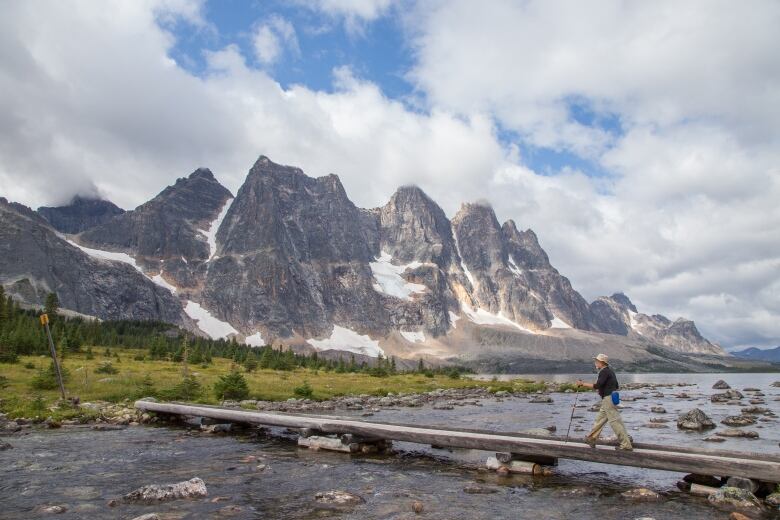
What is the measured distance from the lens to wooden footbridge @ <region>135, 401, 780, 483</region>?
49.0ft

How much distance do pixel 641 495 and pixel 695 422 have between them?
2167cm

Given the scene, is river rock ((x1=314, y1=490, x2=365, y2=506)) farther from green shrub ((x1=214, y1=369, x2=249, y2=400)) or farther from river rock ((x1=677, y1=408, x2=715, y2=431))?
green shrub ((x1=214, y1=369, x2=249, y2=400))

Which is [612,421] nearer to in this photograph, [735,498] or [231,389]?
[735,498]

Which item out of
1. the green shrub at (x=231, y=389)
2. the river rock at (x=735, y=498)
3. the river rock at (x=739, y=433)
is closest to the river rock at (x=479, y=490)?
the river rock at (x=735, y=498)

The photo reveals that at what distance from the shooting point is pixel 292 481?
17.7 metres

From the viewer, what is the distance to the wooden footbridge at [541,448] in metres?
14.9

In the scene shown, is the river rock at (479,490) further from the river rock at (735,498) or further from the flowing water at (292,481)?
the river rock at (735,498)

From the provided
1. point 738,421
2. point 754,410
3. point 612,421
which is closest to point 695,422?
point 738,421

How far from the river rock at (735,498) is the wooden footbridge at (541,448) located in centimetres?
44

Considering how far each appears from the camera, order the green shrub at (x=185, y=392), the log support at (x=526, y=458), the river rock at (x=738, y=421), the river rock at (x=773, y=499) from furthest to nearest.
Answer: the green shrub at (x=185, y=392), the river rock at (x=738, y=421), the log support at (x=526, y=458), the river rock at (x=773, y=499)

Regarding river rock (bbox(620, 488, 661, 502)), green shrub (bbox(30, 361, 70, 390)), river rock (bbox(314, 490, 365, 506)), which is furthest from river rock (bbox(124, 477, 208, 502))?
green shrub (bbox(30, 361, 70, 390))

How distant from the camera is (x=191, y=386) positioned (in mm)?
44406

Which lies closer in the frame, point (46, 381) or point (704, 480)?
point (704, 480)

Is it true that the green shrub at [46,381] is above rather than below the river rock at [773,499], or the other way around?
above
